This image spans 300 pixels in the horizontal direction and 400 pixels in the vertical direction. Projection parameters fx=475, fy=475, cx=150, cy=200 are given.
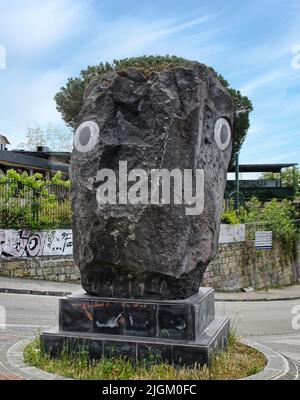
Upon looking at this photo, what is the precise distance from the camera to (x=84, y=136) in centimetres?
572

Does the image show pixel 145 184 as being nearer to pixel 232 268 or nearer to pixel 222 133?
pixel 222 133

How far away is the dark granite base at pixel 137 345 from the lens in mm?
5070

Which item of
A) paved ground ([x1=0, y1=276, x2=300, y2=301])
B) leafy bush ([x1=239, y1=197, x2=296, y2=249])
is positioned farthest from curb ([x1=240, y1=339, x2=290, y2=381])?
leafy bush ([x1=239, y1=197, x2=296, y2=249])

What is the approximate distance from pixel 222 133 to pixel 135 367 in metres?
3.07

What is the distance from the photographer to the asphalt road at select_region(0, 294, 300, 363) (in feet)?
24.8

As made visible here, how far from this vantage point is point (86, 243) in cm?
560

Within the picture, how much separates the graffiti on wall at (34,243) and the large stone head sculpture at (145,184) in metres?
10.0

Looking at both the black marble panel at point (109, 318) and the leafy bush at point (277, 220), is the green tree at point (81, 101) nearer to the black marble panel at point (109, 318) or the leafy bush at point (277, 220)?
the leafy bush at point (277, 220)

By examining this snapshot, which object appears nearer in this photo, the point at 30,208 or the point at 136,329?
the point at 136,329

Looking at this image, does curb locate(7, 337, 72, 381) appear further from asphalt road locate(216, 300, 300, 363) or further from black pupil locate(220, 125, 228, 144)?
asphalt road locate(216, 300, 300, 363)

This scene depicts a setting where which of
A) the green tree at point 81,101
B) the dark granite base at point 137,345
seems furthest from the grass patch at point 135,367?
the green tree at point 81,101

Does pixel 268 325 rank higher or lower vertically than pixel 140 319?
lower

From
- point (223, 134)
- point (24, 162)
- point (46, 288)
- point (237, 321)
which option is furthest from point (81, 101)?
point (223, 134)
